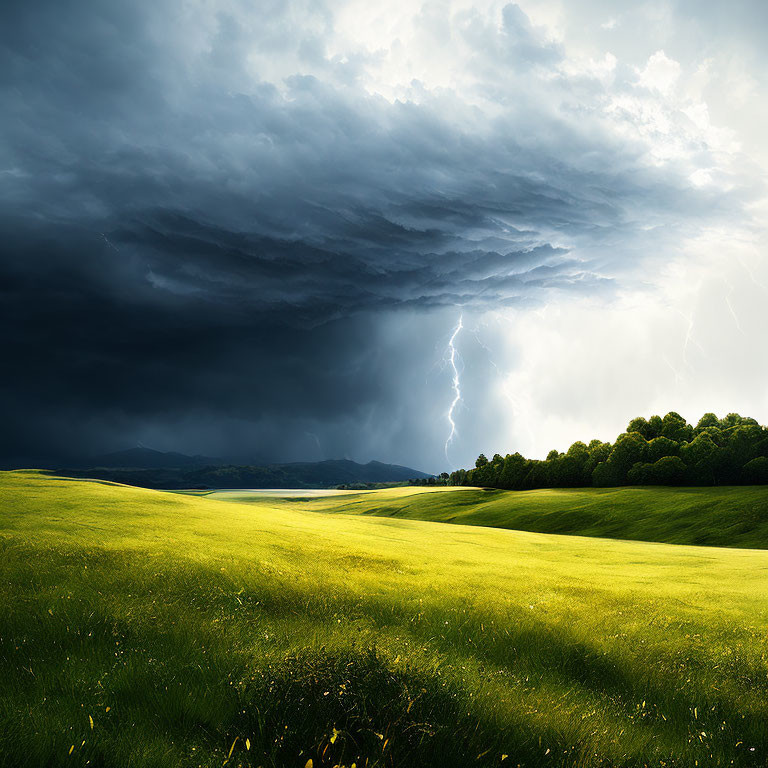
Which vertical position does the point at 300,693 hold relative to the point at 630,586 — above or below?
above

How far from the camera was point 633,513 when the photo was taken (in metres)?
68.1

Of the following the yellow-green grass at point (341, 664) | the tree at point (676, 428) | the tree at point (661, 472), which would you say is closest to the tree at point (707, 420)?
the tree at point (676, 428)

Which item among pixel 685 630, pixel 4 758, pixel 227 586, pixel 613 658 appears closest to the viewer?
pixel 4 758

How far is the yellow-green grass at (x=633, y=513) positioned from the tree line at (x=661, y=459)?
30.7ft

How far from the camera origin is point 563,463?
358ft

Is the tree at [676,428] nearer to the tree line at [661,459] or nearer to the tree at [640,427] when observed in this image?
the tree line at [661,459]

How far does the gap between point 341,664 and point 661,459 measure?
10235 cm

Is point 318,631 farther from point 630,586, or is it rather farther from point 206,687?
point 630,586

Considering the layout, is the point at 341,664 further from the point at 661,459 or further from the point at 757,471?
the point at 661,459

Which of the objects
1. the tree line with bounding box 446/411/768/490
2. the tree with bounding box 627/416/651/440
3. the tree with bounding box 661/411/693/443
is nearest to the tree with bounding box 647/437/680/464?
the tree line with bounding box 446/411/768/490

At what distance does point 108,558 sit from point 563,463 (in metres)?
111

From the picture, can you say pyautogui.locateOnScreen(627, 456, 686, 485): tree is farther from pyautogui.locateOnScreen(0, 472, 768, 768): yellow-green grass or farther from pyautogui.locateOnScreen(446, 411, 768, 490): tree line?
pyautogui.locateOnScreen(0, 472, 768, 768): yellow-green grass

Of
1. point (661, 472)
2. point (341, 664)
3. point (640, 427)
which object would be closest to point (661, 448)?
point (661, 472)

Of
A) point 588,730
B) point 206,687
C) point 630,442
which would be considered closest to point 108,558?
point 206,687
